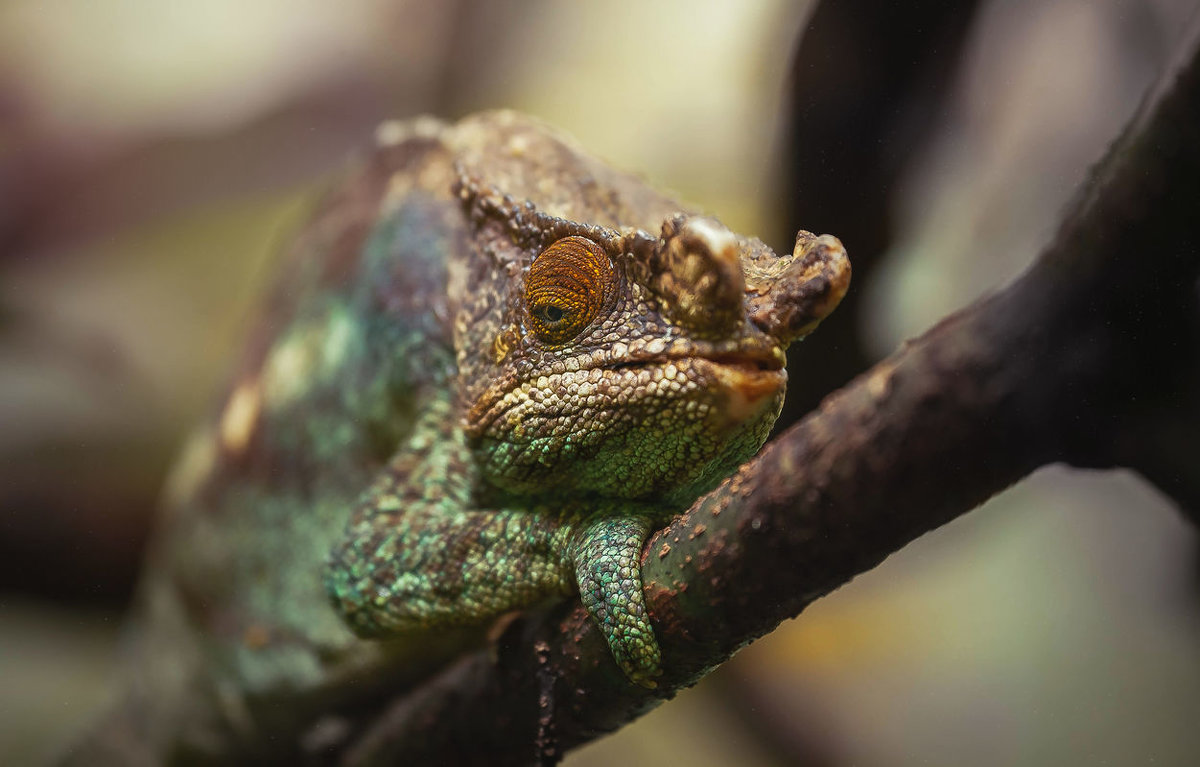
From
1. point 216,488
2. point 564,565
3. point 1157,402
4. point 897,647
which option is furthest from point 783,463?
point 216,488

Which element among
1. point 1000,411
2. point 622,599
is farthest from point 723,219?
point 1000,411

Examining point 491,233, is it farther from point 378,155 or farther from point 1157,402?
point 1157,402

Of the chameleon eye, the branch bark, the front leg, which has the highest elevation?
the chameleon eye

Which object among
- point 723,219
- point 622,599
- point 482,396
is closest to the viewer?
point 622,599

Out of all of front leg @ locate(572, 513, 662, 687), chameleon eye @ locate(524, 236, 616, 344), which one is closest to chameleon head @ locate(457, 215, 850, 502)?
chameleon eye @ locate(524, 236, 616, 344)

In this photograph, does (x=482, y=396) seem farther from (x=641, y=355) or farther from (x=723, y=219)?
Result: (x=723, y=219)

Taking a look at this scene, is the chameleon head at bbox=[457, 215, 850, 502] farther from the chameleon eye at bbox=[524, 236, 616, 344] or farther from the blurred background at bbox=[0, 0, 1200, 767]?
the blurred background at bbox=[0, 0, 1200, 767]
